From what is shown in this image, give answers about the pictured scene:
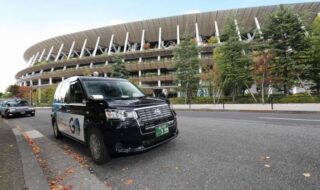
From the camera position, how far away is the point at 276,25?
25891mm

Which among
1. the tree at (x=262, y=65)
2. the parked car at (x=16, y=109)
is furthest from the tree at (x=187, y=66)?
the parked car at (x=16, y=109)

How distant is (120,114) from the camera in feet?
14.5

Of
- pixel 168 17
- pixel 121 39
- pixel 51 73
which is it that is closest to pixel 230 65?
pixel 168 17

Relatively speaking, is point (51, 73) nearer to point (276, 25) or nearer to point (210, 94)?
point (210, 94)

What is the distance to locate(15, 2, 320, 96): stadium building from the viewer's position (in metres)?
53.6

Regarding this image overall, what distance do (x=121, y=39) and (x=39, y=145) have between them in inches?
2436

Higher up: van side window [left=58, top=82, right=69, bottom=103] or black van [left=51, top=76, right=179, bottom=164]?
van side window [left=58, top=82, right=69, bottom=103]

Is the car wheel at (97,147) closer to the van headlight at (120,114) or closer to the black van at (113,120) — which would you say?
the black van at (113,120)

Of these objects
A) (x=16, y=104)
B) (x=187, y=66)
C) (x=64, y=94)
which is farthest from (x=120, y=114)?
(x=187, y=66)

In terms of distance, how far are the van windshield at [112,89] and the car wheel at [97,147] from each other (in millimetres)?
1018

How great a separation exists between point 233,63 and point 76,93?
974 inches

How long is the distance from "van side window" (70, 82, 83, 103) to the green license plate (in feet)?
6.89

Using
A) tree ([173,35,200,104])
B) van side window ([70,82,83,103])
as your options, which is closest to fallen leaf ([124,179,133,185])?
van side window ([70,82,83,103])

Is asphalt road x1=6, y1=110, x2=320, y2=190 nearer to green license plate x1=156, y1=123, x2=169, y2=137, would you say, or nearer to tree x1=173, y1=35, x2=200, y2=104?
green license plate x1=156, y1=123, x2=169, y2=137
